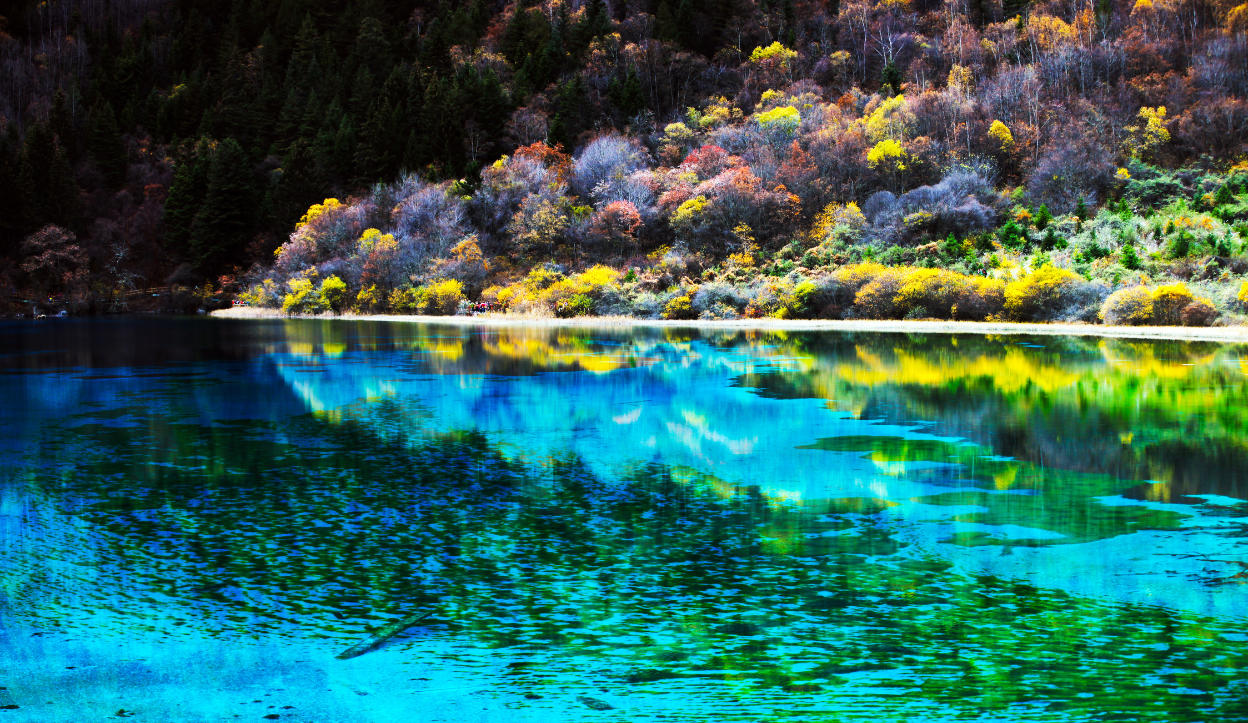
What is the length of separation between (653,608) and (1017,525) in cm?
396

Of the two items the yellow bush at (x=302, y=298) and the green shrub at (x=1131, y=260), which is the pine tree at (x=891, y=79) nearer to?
the green shrub at (x=1131, y=260)

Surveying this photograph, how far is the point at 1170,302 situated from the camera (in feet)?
110

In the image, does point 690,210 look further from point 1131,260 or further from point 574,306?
point 1131,260

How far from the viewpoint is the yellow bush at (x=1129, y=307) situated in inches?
1342

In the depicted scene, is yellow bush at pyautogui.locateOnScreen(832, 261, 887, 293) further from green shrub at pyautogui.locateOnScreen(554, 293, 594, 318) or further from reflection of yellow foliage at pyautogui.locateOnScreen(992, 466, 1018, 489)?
reflection of yellow foliage at pyautogui.locateOnScreen(992, 466, 1018, 489)

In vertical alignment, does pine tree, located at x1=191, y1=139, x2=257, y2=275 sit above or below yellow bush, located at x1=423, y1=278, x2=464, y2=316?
above

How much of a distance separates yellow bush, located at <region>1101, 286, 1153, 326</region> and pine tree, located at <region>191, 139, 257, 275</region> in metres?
Answer: 66.3

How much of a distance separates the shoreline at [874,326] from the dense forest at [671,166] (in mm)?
1583

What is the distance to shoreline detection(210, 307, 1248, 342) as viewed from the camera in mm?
30688

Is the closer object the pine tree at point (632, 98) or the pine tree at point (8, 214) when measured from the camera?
the pine tree at point (8, 214)

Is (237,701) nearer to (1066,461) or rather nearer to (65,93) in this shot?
(1066,461)

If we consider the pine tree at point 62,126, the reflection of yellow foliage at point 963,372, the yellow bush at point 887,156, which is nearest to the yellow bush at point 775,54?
the yellow bush at point 887,156

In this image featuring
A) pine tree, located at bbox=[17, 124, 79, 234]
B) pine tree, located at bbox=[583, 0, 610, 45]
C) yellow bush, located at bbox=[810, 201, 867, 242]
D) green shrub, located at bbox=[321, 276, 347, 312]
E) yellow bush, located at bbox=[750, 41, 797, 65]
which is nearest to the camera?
yellow bush, located at bbox=[810, 201, 867, 242]

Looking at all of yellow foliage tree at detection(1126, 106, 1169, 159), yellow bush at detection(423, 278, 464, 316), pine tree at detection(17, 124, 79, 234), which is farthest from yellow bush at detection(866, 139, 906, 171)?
pine tree at detection(17, 124, 79, 234)
